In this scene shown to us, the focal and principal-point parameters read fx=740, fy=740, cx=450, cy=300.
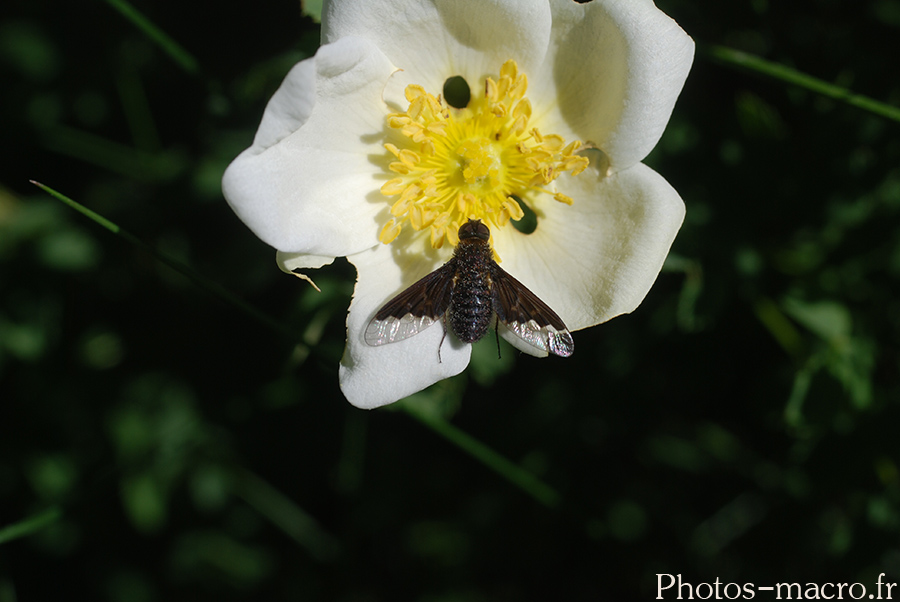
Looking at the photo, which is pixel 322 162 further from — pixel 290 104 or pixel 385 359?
pixel 385 359

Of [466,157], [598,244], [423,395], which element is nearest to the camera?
[598,244]

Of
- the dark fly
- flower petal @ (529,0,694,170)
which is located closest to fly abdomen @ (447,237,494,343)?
the dark fly

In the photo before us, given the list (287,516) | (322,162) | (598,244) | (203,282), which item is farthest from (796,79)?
(287,516)

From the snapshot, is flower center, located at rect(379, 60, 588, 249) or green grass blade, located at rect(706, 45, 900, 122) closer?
flower center, located at rect(379, 60, 588, 249)

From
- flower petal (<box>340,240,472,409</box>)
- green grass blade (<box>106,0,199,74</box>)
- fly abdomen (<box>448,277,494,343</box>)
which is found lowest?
flower petal (<box>340,240,472,409</box>)

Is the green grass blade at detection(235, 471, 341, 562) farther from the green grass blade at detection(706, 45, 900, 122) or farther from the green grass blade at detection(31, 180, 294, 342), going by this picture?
the green grass blade at detection(706, 45, 900, 122)

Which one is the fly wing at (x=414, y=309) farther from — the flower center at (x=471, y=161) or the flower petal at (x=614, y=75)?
the flower petal at (x=614, y=75)
